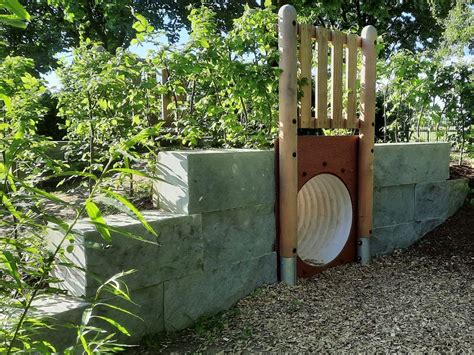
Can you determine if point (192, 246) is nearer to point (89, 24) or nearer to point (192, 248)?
point (192, 248)

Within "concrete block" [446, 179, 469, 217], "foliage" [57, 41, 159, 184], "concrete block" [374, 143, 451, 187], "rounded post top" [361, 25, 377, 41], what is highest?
"rounded post top" [361, 25, 377, 41]

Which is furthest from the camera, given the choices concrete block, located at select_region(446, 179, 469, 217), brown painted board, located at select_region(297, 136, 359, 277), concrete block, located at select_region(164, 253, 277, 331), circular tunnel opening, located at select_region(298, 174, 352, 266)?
concrete block, located at select_region(446, 179, 469, 217)

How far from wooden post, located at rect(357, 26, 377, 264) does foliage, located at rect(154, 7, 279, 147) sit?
0.85m

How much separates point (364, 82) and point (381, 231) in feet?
4.77

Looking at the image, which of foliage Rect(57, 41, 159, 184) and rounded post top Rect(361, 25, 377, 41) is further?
rounded post top Rect(361, 25, 377, 41)

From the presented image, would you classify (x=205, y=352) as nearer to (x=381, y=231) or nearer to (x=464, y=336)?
(x=464, y=336)

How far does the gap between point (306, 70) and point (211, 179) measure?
4.23 ft

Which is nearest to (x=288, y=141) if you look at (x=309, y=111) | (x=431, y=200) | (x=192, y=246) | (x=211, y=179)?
(x=309, y=111)

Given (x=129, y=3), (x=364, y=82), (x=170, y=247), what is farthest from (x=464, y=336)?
(x=129, y=3)

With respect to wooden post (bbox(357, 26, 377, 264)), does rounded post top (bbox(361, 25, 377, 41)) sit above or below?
above

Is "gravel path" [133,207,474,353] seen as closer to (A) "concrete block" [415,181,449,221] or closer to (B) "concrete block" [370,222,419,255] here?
(B) "concrete block" [370,222,419,255]

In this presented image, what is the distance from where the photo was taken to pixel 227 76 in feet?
11.1

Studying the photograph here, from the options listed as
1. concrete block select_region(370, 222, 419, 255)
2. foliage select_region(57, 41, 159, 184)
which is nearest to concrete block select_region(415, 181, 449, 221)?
concrete block select_region(370, 222, 419, 255)

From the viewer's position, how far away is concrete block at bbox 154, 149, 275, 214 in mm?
2834
